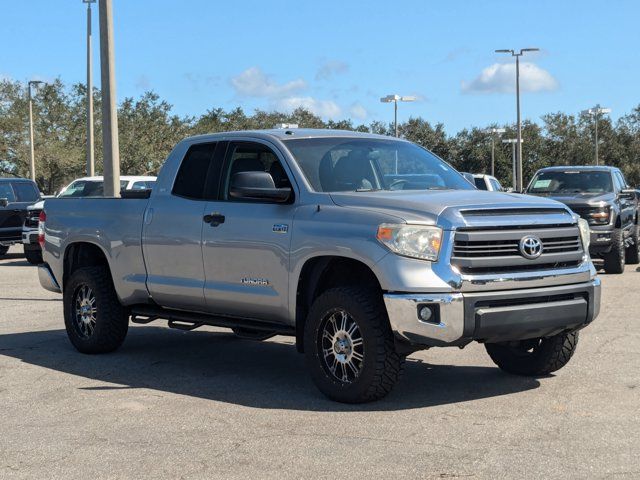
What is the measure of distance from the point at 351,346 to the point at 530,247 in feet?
4.62

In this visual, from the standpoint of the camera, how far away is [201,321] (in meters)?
8.23

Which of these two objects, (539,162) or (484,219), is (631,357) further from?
(539,162)

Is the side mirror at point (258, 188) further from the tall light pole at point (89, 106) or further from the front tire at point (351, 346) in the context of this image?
the tall light pole at point (89, 106)

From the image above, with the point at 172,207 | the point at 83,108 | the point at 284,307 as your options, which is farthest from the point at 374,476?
the point at 83,108

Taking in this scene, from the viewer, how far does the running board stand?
7535 millimetres

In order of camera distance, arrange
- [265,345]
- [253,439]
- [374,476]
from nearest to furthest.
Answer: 1. [374,476]
2. [253,439]
3. [265,345]

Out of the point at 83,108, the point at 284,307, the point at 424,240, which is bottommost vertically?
the point at 284,307

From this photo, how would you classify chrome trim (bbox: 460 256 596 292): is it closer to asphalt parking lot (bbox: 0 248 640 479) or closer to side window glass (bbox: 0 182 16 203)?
asphalt parking lot (bbox: 0 248 640 479)

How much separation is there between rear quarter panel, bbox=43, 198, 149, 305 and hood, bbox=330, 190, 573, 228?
2.33 m

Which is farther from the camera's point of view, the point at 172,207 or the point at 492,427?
the point at 172,207

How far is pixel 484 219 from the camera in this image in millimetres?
6641

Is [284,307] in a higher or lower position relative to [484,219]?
lower

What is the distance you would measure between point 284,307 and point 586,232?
7.68 feet

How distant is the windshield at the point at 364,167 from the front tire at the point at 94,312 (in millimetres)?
2515
